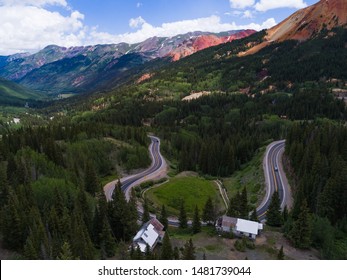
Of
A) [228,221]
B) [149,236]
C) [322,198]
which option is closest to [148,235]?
[149,236]

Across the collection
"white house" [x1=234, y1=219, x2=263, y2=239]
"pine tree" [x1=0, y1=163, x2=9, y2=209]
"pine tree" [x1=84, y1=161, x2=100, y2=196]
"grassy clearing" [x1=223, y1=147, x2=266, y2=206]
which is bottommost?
"grassy clearing" [x1=223, y1=147, x2=266, y2=206]

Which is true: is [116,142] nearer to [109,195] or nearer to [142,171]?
[142,171]

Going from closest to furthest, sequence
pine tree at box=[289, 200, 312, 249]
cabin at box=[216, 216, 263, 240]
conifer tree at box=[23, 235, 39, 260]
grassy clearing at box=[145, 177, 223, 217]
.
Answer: conifer tree at box=[23, 235, 39, 260]
pine tree at box=[289, 200, 312, 249]
cabin at box=[216, 216, 263, 240]
grassy clearing at box=[145, 177, 223, 217]

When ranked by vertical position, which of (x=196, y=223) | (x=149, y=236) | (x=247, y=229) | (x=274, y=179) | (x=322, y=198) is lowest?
(x=274, y=179)

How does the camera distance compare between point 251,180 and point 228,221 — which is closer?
point 228,221

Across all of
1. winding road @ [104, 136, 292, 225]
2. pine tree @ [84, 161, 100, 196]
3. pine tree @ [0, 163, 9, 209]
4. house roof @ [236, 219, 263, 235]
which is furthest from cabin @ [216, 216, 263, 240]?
pine tree @ [0, 163, 9, 209]

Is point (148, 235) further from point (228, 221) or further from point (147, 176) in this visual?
point (147, 176)

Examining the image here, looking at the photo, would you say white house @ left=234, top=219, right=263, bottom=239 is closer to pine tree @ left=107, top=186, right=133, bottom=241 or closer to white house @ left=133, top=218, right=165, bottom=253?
white house @ left=133, top=218, right=165, bottom=253

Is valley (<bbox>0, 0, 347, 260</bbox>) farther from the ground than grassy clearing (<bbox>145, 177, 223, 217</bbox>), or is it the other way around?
valley (<bbox>0, 0, 347, 260</bbox>)
